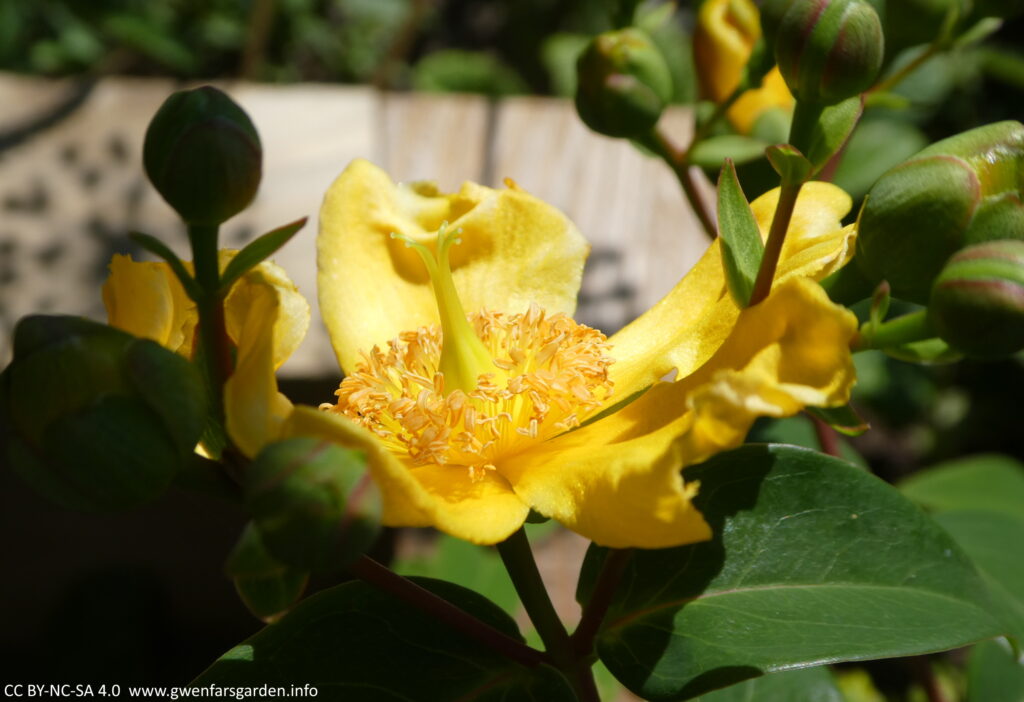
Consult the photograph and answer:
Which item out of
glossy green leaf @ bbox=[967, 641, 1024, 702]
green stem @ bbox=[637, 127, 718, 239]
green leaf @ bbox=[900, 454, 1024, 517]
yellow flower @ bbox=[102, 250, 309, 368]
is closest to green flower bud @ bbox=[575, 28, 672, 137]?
green stem @ bbox=[637, 127, 718, 239]

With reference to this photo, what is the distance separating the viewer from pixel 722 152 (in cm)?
100

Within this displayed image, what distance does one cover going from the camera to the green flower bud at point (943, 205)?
574 millimetres

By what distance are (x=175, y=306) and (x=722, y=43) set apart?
685mm

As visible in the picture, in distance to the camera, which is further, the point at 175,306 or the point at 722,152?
the point at 722,152

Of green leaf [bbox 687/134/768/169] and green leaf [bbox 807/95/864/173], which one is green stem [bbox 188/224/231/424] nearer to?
green leaf [bbox 807/95/864/173]

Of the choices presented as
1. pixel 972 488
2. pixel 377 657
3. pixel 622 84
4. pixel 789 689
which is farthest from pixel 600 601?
pixel 972 488

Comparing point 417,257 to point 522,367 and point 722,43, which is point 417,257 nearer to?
point 522,367

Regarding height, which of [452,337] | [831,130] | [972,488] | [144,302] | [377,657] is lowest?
[972,488]

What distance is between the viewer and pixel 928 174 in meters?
0.58

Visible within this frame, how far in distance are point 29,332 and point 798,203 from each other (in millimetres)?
510

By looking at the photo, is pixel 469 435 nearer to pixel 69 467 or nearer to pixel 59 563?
pixel 69 467

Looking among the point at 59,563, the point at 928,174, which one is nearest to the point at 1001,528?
the point at 928,174

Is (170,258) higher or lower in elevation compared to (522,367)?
higher

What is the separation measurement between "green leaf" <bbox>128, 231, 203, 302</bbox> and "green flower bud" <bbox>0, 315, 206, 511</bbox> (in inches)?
1.9
